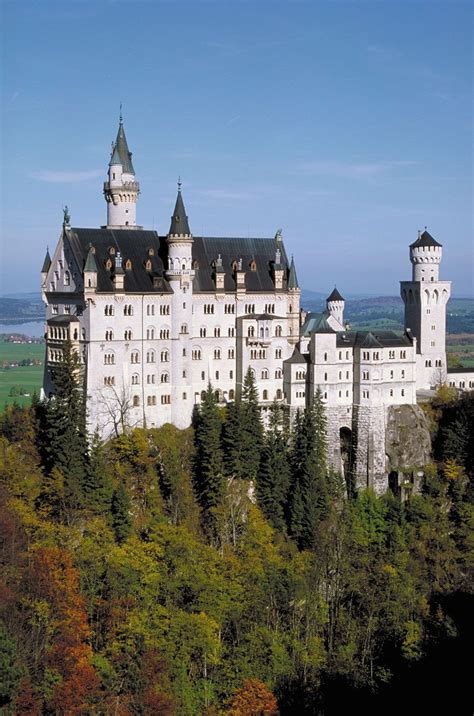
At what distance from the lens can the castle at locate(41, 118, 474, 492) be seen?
7806cm

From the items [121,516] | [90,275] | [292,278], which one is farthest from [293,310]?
[121,516]

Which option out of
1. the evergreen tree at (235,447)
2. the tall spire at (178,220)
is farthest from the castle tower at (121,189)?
the evergreen tree at (235,447)

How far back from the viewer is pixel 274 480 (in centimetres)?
7806

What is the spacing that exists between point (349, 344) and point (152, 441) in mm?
17024

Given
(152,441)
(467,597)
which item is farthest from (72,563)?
(467,597)

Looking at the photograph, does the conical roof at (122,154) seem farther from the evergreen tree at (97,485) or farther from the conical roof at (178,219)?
the evergreen tree at (97,485)

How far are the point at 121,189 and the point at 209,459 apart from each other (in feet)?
75.1

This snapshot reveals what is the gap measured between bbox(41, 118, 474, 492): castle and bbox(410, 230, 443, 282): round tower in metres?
0.08

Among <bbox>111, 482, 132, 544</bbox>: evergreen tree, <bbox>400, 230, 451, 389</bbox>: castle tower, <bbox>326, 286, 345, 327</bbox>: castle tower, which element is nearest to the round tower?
<bbox>400, 230, 451, 389</bbox>: castle tower

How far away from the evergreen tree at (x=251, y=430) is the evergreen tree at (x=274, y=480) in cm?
58

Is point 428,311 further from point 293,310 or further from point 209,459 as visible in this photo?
point 209,459

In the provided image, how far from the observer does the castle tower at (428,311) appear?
89.0 metres

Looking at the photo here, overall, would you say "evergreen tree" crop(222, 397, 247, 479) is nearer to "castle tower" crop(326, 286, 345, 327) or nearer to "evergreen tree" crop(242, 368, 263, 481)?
"evergreen tree" crop(242, 368, 263, 481)

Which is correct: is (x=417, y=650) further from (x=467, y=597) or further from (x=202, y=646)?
(x=202, y=646)
